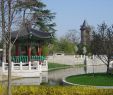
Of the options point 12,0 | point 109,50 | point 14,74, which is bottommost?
point 14,74

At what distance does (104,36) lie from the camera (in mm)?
19672

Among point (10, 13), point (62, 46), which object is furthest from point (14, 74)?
point (62, 46)

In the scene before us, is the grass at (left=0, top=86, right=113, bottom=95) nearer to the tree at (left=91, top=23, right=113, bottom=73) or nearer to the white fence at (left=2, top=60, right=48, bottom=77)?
the tree at (left=91, top=23, right=113, bottom=73)

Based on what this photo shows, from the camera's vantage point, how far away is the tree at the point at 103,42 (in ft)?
63.3

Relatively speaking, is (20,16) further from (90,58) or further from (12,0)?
(90,58)

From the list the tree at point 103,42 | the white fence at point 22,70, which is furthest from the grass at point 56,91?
the white fence at point 22,70

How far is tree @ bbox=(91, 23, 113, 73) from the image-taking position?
19.3m

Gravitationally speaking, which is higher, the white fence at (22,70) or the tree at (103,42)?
the tree at (103,42)

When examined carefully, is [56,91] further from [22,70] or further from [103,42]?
[22,70]

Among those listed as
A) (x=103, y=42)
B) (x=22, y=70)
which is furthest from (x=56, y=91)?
(x=22, y=70)

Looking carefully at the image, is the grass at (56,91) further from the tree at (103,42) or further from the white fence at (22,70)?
the white fence at (22,70)

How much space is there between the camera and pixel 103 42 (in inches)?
764

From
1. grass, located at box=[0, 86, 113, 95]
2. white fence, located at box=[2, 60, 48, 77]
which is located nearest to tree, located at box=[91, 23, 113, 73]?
white fence, located at box=[2, 60, 48, 77]

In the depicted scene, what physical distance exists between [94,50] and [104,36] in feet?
4.02
